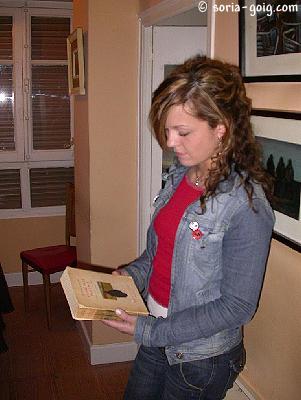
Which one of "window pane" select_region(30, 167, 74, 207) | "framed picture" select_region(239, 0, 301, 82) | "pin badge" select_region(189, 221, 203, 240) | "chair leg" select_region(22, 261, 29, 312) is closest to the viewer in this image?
"framed picture" select_region(239, 0, 301, 82)

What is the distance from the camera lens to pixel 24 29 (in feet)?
12.2

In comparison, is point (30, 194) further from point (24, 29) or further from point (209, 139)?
point (209, 139)

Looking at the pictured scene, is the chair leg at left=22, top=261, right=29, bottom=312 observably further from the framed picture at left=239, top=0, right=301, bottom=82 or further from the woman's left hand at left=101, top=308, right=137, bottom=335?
the framed picture at left=239, top=0, right=301, bottom=82

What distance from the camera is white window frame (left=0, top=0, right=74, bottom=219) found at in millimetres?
3701

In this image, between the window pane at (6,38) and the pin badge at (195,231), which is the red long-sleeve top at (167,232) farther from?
the window pane at (6,38)

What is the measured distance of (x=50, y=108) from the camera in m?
3.94

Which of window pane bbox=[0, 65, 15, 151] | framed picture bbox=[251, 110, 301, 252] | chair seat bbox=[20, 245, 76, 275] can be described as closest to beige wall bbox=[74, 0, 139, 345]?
chair seat bbox=[20, 245, 76, 275]

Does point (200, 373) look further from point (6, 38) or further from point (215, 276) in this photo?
point (6, 38)

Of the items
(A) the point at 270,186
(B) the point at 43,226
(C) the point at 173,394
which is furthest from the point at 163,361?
(B) the point at 43,226

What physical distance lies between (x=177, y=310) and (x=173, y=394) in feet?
0.82

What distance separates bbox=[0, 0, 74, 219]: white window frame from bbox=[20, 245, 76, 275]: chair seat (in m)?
0.61

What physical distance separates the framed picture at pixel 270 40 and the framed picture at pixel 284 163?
0.10 metres

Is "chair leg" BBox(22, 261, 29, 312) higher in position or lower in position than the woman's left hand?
lower

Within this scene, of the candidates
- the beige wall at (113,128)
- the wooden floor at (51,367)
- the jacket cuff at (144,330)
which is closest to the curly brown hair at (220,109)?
the jacket cuff at (144,330)
